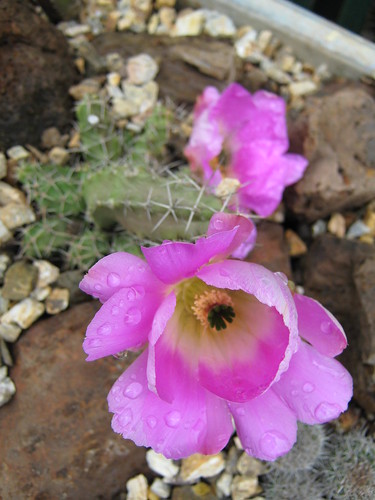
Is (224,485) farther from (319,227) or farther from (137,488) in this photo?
(319,227)

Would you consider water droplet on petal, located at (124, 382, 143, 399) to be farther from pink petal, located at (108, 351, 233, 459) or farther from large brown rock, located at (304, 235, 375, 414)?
large brown rock, located at (304, 235, 375, 414)

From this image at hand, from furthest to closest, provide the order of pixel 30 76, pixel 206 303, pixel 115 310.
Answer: pixel 30 76
pixel 206 303
pixel 115 310

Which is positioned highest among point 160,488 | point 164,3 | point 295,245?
point 164,3

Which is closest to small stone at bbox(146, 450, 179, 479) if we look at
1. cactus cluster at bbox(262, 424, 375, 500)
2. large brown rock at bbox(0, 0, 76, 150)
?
cactus cluster at bbox(262, 424, 375, 500)

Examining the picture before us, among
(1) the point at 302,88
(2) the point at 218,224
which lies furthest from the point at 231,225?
(1) the point at 302,88

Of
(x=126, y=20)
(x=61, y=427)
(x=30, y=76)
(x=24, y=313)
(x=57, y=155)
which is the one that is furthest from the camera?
(x=126, y=20)

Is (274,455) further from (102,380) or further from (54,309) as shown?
(54,309)

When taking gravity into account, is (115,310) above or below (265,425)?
above
